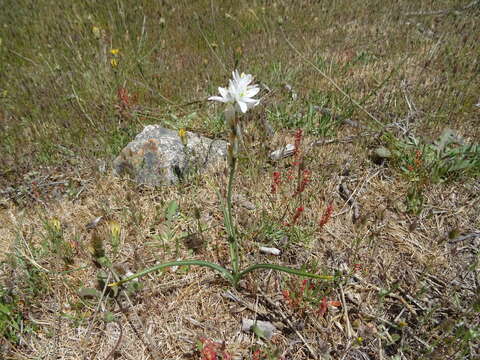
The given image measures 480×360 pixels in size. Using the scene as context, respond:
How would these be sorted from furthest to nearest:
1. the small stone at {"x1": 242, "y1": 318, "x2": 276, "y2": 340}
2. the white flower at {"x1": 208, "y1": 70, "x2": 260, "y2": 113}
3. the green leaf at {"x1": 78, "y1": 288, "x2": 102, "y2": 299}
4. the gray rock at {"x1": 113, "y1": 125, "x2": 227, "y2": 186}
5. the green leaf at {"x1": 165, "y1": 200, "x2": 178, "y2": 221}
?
1. the gray rock at {"x1": 113, "y1": 125, "x2": 227, "y2": 186}
2. the green leaf at {"x1": 165, "y1": 200, "x2": 178, "y2": 221}
3. the green leaf at {"x1": 78, "y1": 288, "x2": 102, "y2": 299}
4. the small stone at {"x1": 242, "y1": 318, "x2": 276, "y2": 340}
5. the white flower at {"x1": 208, "y1": 70, "x2": 260, "y2": 113}

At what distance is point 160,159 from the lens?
2.37 metres

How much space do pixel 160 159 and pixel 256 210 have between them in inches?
34.7

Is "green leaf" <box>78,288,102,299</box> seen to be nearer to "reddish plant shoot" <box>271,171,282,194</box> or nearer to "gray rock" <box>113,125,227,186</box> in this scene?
"gray rock" <box>113,125,227,186</box>

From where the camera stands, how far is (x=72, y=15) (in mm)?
4543

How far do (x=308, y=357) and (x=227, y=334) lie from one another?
1.34 feet

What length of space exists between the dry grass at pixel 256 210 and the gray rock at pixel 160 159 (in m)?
0.12

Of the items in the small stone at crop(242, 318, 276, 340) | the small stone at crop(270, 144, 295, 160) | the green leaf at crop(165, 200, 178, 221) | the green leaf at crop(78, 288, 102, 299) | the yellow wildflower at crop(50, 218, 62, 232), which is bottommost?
the small stone at crop(242, 318, 276, 340)

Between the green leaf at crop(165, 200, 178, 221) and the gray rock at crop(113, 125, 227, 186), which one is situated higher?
the gray rock at crop(113, 125, 227, 186)

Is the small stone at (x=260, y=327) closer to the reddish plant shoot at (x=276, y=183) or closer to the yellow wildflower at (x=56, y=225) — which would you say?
the reddish plant shoot at (x=276, y=183)

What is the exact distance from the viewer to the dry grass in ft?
5.01

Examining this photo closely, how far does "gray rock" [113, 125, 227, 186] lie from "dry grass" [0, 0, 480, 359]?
0.12 metres

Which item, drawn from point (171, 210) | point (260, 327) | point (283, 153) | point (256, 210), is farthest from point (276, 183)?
point (260, 327)

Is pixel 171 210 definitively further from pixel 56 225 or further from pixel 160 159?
pixel 56 225

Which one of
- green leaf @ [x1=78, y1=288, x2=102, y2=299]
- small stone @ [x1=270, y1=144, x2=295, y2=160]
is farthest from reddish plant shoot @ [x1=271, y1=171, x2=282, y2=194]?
green leaf @ [x1=78, y1=288, x2=102, y2=299]
